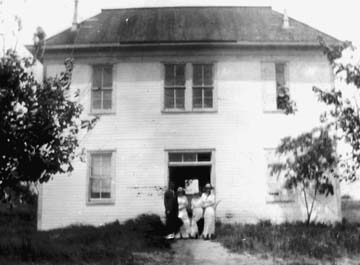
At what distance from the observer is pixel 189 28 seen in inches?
725

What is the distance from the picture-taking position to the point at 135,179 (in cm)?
1673

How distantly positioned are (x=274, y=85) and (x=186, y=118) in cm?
339

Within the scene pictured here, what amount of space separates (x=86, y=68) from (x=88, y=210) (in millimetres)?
5145

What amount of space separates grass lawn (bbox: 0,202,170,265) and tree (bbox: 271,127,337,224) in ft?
15.7

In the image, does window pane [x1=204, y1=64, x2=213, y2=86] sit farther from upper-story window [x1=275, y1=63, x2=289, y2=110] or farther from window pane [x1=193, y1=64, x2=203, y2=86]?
upper-story window [x1=275, y1=63, x2=289, y2=110]

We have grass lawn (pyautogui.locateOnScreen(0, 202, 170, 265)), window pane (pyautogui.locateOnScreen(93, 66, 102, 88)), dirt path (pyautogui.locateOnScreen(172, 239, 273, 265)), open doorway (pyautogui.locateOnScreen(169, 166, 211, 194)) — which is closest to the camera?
grass lawn (pyautogui.locateOnScreen(0, 202, 170, 265))

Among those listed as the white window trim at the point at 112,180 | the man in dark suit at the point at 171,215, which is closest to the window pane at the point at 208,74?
the white window trim at the point at 112,180

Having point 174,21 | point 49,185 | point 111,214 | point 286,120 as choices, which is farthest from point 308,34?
point 49,185

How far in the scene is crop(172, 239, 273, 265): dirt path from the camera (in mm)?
11156

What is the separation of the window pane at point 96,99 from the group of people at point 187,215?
4657 mm

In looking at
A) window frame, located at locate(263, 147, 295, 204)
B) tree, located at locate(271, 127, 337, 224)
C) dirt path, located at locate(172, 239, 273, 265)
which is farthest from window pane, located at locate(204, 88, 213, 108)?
dirt path, located at locate(172, 239, 273, 265)

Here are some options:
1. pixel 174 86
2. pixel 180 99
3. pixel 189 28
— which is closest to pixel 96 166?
pixel 180 99

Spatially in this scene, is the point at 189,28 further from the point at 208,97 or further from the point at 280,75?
the point at 280,75

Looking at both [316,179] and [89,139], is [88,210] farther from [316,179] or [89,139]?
[316,179]
